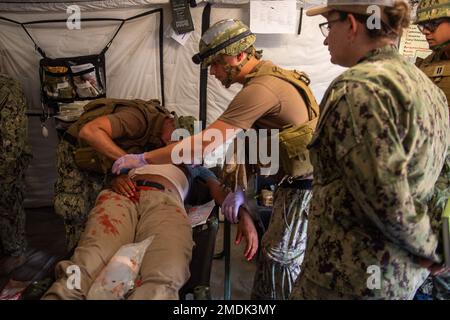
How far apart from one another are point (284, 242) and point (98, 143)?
1123mm

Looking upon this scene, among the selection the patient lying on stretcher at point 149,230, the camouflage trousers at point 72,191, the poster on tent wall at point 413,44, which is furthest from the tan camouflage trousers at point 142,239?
the poster on tent wall at point 413,44

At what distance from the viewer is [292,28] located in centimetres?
293

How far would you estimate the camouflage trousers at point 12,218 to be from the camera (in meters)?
2.53

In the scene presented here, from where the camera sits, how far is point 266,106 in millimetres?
1522

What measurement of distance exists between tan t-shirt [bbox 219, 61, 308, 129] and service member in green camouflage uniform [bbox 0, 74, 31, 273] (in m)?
Result: 1.69

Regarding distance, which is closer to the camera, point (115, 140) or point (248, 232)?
point (248, 232)

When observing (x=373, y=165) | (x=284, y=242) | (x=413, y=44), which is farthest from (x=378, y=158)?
(x=413, y=44)

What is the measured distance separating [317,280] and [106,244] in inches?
37.3

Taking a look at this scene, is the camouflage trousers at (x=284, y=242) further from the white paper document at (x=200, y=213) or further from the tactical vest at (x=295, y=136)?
the white paper document at (x=200, y=213)

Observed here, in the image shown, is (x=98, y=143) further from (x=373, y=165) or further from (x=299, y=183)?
(x=373, y=165)

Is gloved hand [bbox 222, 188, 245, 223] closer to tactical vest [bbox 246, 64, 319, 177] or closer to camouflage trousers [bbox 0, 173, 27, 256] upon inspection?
tactical vest [bbox 246, 64, 319, 177]

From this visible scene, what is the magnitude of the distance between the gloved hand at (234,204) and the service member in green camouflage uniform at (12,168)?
62.3 inches

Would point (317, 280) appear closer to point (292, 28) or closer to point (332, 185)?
point (332, 185)

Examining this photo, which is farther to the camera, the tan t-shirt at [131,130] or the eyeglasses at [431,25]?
the tan t-shirt at [131,130]
